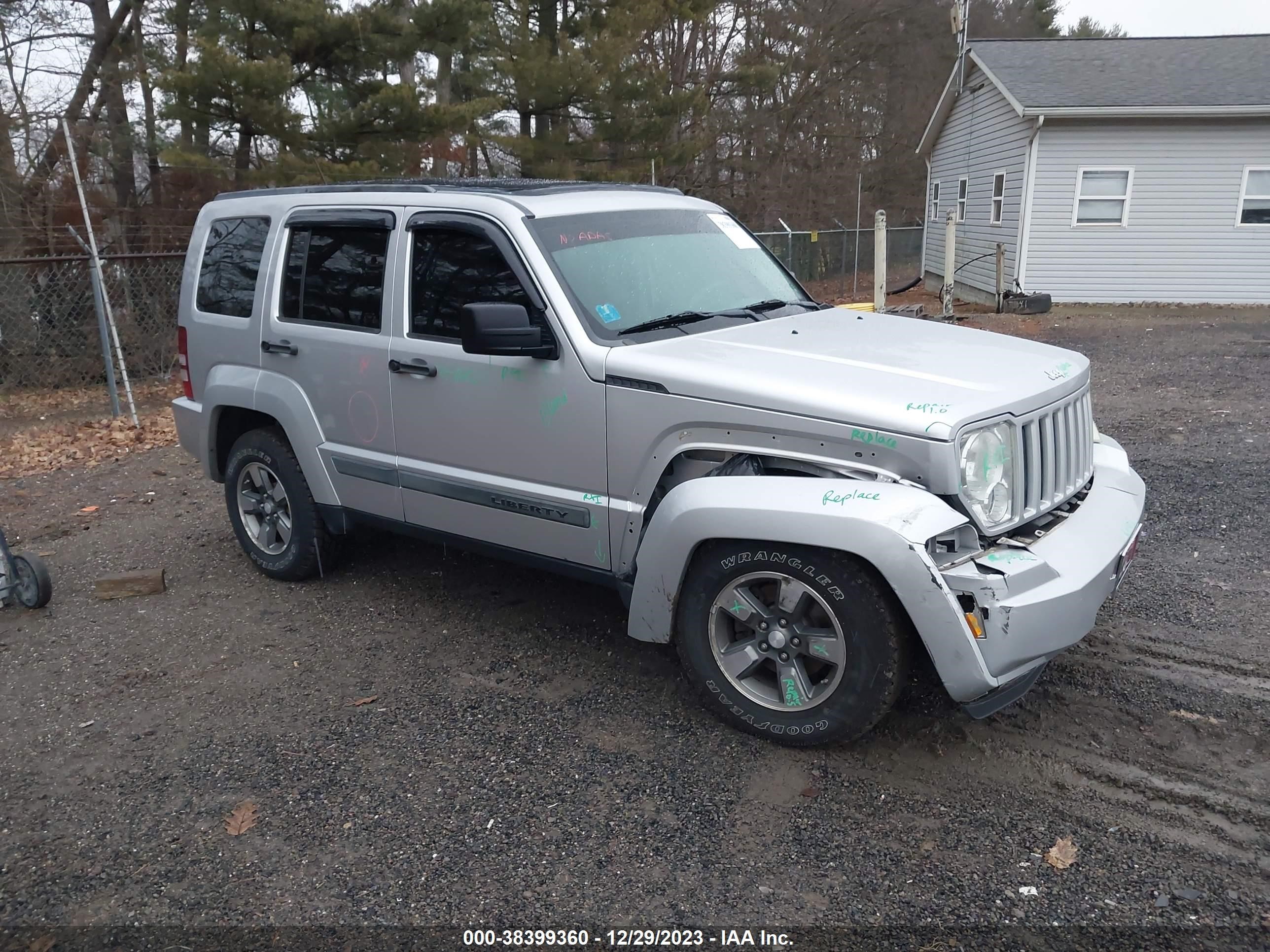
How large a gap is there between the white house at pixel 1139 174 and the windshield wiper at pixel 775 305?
1439cm

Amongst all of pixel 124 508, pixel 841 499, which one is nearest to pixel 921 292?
pixel 124 508

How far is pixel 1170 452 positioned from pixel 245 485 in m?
6.48

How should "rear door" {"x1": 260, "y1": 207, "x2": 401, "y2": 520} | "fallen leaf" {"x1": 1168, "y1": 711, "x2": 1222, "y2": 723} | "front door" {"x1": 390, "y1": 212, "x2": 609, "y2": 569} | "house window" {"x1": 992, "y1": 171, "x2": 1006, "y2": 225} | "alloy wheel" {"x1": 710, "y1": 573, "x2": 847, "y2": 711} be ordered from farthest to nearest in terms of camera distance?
1. "house window" {"x1": 992, "y1": 171, "x2": 1006, "y2": 225}
2. "rear door" {"x1": 260, "y1": 207, "x2": 401, "y2": 520}
3. "front door" {"x1": 390, "y1": 212, "x2": 609, "y2": 569}
4. "fallen leaf" {"x1": 1168, "y1": 711, "x2": 1222, "y2": 723}
5. "alloy wheel" {"x1": 710, "y1": 573, "x2": 847, "y2": 711}

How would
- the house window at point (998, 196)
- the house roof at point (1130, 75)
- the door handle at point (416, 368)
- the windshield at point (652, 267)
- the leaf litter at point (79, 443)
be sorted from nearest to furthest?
the windshield at point (652, 267) → the door handle at point (416, 368) → the leaf litter at point (79, 443) → the house roof at point (1130, 75) → the house window at point (998, 196)

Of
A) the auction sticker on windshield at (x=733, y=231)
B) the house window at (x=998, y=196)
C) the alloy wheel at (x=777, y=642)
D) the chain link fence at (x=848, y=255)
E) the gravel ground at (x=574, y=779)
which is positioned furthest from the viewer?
the chain link fence at (x=848, y=255)

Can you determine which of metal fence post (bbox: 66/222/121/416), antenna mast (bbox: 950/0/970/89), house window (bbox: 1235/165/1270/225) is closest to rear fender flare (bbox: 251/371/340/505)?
metal fence post (bbox: 66/222/121/416)

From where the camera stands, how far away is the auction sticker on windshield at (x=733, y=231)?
16.0 feet

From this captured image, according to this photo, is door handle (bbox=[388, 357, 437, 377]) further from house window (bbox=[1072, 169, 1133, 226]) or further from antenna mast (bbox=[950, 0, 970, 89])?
antenna mast (bbox=[950, 0, 970, 89])

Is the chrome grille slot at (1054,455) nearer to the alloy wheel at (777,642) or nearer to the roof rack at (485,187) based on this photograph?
the alloy wheel at (777,642)

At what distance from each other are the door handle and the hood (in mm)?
980

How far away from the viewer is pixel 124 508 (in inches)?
283

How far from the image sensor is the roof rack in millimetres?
4418

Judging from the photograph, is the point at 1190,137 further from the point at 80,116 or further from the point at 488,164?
the point at 80,116

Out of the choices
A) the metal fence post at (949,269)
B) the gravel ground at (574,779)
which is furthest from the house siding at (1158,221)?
the gravel ground at (574,779)
